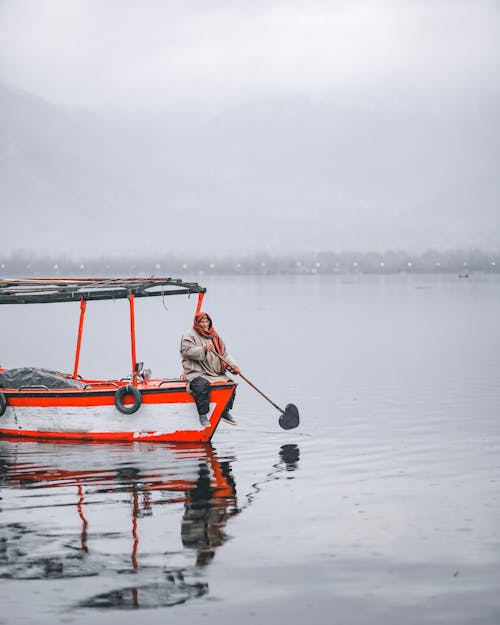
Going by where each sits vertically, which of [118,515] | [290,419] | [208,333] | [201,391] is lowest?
[118,515]

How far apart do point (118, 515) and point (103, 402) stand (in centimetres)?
638

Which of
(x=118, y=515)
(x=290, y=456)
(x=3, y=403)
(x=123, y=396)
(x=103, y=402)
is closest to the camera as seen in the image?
(x=118, y=515)

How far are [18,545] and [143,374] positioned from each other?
898 cm

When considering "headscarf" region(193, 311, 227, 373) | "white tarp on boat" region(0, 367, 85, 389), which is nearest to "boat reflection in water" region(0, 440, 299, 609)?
"white tarp on boat" region(0, 367, 85, 389)

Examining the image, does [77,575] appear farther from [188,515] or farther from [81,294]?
[81,294]

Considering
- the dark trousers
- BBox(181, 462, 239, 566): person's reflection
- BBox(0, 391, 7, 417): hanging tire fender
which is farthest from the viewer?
BBox(0, 391, 7, 417): hanging tire fender

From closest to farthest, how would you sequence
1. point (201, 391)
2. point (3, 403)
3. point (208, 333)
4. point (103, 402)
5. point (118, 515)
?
point (118, 515) → point (201, 391) → point (208, 333) → point (103, 402) → point (3, 403)

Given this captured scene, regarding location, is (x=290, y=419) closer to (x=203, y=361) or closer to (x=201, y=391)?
(x=203, y=361)

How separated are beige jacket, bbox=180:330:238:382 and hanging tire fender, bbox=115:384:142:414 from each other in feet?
3.54

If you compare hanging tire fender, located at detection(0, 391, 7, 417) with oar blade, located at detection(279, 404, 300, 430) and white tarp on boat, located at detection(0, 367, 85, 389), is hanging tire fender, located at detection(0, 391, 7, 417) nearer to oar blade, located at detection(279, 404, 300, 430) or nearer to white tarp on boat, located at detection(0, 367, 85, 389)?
white tarp on boat, located at detection(0, 367, 85, 389)

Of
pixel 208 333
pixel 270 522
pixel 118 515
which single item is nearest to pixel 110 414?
pixel 208 333

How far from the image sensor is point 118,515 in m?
15.5

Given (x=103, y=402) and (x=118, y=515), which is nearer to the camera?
(x=118, y=515)

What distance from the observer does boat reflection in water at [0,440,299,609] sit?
12.5 metres
